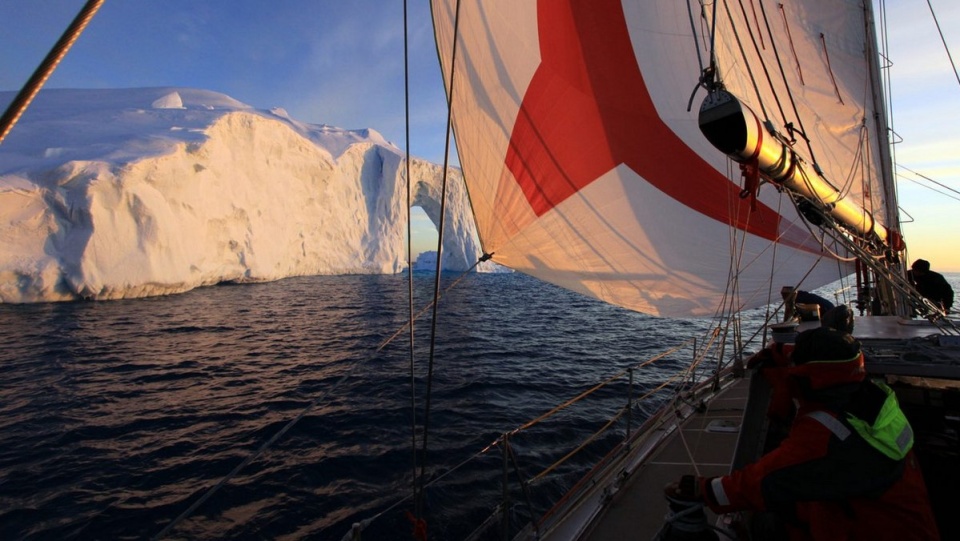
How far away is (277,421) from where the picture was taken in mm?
5871

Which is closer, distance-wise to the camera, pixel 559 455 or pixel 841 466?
pixel 841 466

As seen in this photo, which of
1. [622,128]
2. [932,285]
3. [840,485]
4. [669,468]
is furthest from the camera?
[932,285]

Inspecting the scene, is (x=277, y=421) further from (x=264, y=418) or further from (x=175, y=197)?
(x=175, y=197)

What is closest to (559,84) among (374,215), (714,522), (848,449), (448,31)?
(448,31)

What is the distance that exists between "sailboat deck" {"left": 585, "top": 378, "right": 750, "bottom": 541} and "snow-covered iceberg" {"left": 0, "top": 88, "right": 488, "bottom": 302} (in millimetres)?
23442

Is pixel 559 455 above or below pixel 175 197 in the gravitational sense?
below

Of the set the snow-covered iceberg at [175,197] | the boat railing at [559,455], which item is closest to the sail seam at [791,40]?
the boat railing at [559,455]

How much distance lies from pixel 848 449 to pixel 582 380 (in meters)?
7.01

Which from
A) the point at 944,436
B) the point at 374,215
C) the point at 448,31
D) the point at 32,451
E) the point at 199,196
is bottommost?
the point at 32,451

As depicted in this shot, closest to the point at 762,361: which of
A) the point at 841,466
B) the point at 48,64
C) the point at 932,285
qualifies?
the point at 841,466

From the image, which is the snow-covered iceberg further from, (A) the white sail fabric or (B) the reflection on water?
(A) the white sail fabric

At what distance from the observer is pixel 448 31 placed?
2.13 metres

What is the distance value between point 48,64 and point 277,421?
5931 mm

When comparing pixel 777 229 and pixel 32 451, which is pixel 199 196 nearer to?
pixel 32 451
